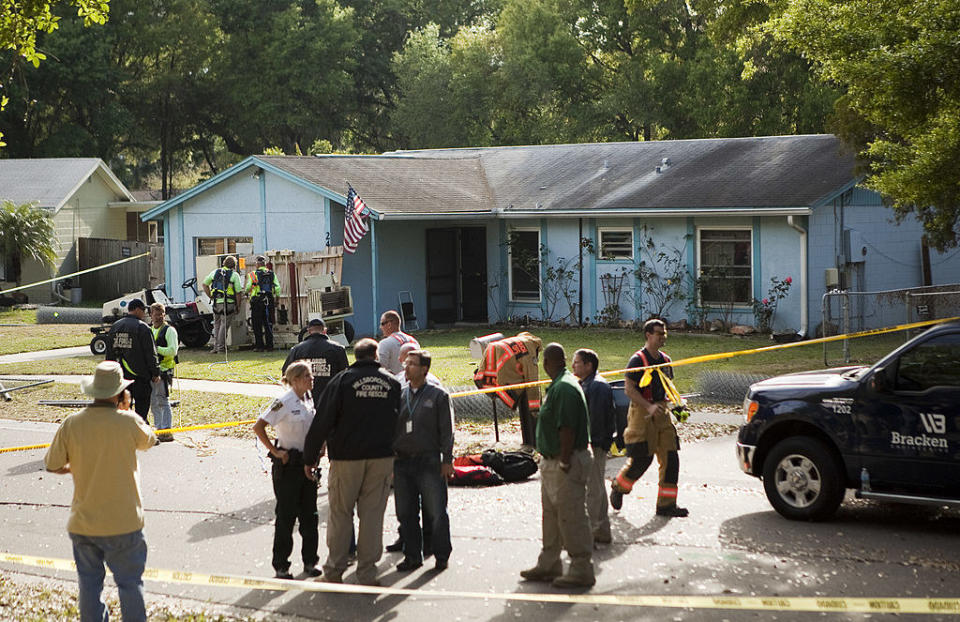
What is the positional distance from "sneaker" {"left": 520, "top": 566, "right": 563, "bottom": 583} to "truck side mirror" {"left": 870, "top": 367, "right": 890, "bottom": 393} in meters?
3.22

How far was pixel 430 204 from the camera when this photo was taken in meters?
27.0

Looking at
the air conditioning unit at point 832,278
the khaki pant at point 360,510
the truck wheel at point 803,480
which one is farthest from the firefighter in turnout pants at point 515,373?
the air conditioning unit at point 832,278

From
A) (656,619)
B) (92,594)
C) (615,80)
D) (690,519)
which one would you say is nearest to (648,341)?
(690,519)

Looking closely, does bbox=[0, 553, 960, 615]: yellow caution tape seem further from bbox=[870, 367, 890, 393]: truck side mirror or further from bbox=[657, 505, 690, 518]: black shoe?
bbox=[657, 505, 690, 518]: black shoe

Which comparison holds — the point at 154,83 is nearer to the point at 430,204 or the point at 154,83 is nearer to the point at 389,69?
the point at 389,69


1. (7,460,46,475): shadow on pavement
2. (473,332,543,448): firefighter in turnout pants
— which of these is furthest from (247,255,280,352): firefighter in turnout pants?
(473,332,543,448): firefighter in turnout pants

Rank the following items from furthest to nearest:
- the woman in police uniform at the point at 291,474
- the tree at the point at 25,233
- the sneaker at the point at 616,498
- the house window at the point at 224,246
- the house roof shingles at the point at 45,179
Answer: the house roof shingles at the point at 45,179
the tree at the point at 25,233
the house window at the point at 224,246
the sneaker at the point at 616,498
the woman in police uniform at the point at 291,474

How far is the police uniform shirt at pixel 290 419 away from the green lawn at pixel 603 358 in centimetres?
873

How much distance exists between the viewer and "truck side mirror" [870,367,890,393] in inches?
390

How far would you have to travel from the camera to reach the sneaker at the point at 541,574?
8.72m

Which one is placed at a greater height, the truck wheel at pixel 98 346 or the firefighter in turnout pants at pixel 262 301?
the firefighter in turnout pants at pixel 262 301

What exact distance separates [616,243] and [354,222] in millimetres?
6167

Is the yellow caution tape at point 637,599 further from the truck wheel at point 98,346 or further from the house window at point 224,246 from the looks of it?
the house window at point 224,246

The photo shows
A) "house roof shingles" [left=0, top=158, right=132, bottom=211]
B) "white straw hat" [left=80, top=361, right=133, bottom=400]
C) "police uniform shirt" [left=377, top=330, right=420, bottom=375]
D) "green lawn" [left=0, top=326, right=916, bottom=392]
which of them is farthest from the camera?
"house roof shingles" [left=0, top=158, right=132, bottom=211]
